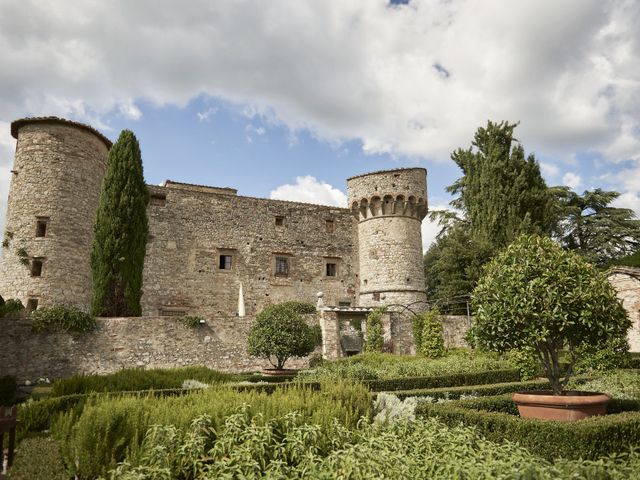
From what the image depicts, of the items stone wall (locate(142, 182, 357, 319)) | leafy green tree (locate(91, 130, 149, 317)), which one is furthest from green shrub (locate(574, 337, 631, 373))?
stone wall (locate(142, 182, 357, 319))

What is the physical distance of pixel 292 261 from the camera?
87.5 feet

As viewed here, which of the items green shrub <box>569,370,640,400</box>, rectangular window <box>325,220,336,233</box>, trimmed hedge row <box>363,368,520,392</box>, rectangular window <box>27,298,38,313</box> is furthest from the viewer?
rectangular window <box>325,220,336,233</box>

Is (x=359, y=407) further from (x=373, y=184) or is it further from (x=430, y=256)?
(x=430, y=256)

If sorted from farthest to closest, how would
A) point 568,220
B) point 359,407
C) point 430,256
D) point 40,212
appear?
point 430,256
point 568,220
point 40,212
point 359,407

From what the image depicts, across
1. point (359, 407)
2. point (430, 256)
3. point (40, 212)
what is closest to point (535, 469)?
point (359, 407)

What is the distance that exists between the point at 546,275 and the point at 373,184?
786 inches

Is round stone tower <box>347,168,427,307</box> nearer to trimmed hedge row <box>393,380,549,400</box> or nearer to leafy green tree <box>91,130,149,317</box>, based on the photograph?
leafy green tree <box>91,130,149,317</box>

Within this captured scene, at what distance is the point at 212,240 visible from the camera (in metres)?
25.3

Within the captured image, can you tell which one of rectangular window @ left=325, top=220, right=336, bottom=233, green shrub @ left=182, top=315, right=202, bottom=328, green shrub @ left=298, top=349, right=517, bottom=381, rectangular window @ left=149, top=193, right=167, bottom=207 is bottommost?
green shrub @ left=298, top=349, right=517, bottom=381

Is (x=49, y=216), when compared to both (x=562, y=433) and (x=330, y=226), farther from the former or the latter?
(x=562, y=433)

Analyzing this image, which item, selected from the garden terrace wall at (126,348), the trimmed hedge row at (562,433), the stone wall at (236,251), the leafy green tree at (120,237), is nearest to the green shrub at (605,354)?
the trimmed hedge row at (562,433)

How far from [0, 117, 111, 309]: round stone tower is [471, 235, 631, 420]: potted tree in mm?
18555

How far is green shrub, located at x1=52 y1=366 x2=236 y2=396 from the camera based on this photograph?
36.6 feet

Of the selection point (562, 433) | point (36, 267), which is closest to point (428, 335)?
point (562, 433)
